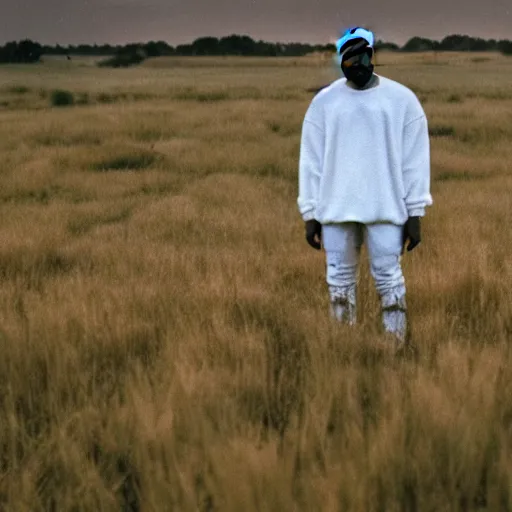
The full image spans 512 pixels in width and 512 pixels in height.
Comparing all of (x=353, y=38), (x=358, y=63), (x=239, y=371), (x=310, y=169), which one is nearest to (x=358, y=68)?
(x=358, y=63)

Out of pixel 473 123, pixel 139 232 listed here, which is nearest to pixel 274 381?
pixel 139 232

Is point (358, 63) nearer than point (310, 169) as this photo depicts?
Yes

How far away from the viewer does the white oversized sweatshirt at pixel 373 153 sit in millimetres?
3137

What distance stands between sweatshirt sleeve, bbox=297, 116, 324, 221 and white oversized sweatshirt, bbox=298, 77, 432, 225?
0.25ft

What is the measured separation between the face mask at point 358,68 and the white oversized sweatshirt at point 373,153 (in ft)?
0.19

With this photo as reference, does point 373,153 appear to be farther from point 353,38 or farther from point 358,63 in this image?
point 353,38

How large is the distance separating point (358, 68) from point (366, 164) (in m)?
0.46

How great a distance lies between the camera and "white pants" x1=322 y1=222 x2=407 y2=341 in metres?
3.24

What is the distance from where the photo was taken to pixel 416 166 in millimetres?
3215

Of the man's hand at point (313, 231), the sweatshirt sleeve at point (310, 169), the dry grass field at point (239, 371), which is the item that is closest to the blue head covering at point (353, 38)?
the dry grass field at point (239, 371)

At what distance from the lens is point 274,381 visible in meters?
2.81

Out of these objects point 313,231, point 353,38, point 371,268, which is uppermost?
point 353,38

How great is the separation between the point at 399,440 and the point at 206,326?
1575mm

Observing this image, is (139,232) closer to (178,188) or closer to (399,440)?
(178,188)
